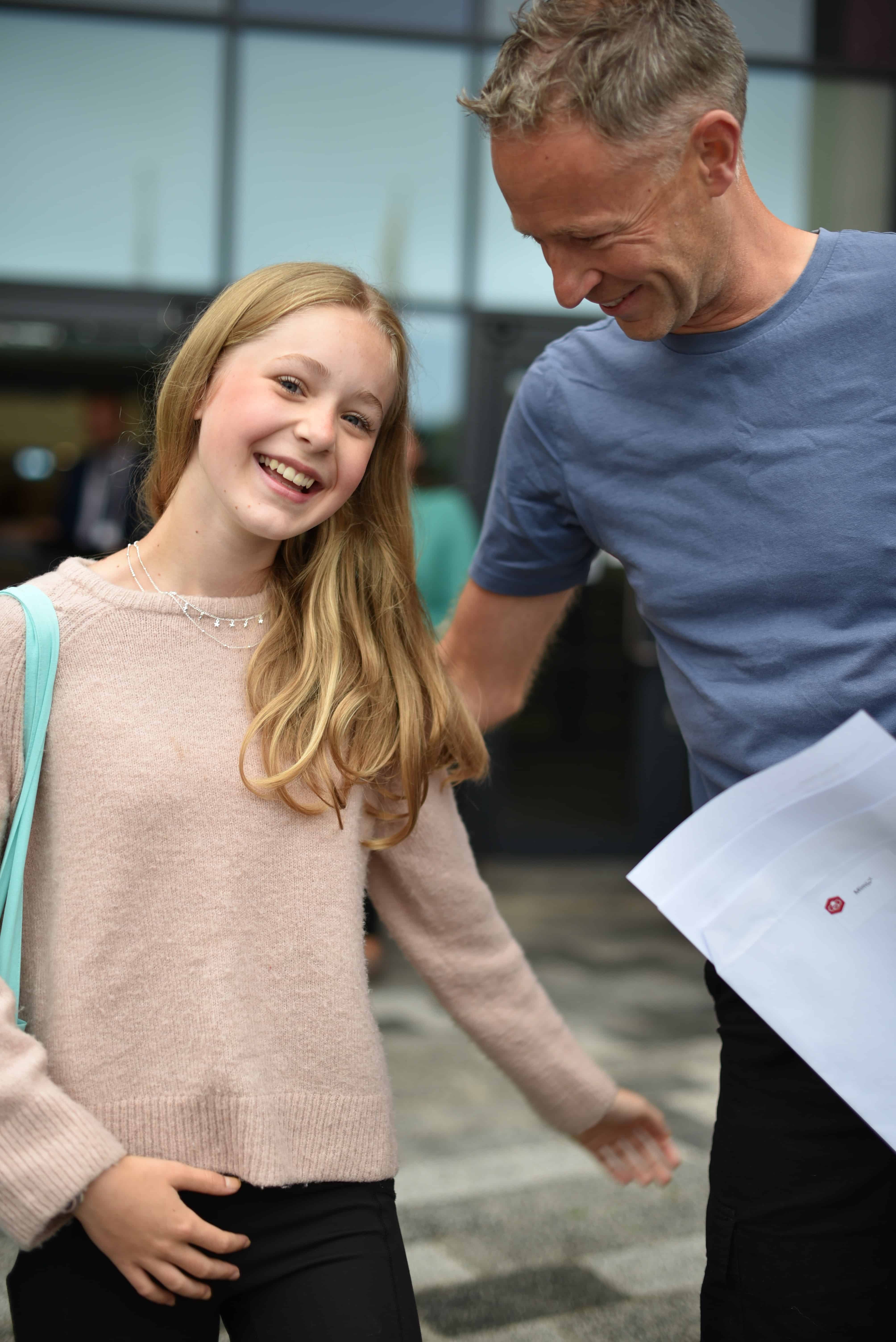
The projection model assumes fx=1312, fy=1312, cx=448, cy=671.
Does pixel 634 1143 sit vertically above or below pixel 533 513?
below

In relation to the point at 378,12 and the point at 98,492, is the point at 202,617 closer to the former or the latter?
the point at 98,492

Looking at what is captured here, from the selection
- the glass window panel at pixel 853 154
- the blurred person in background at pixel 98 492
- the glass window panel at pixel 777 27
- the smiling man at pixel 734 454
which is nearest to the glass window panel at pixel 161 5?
the blurred person in background at pixel 98 492

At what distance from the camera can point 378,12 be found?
19.9ft

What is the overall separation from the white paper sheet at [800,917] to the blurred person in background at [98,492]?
474 centimetres

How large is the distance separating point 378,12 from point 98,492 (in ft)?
8.46

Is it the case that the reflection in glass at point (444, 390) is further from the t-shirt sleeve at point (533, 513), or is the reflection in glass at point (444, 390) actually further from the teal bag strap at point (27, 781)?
the teal bag strap at point (27, 781)

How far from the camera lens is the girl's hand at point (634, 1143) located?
1828mm

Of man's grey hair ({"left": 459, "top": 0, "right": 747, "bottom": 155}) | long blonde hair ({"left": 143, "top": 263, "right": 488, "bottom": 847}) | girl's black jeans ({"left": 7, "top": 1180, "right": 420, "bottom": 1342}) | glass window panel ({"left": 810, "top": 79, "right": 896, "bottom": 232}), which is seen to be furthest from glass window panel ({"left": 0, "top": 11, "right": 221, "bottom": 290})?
girl's black jeans ({"left": 7, "top": 1180, "right": 420, "bottom": 1342})

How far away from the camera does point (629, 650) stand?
6.57m

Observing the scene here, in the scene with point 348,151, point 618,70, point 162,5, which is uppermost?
point 162,5

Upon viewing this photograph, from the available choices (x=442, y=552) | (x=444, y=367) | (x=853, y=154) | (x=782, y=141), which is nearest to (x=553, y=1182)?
(x=442, y=552)

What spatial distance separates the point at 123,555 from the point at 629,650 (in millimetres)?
5114

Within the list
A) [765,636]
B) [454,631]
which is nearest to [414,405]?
[454,631]

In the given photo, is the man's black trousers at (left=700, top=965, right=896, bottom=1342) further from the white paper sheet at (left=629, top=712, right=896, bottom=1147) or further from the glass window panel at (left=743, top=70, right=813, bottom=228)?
the glass window panel at (left=743, top=70, right=813, bottom=228)
